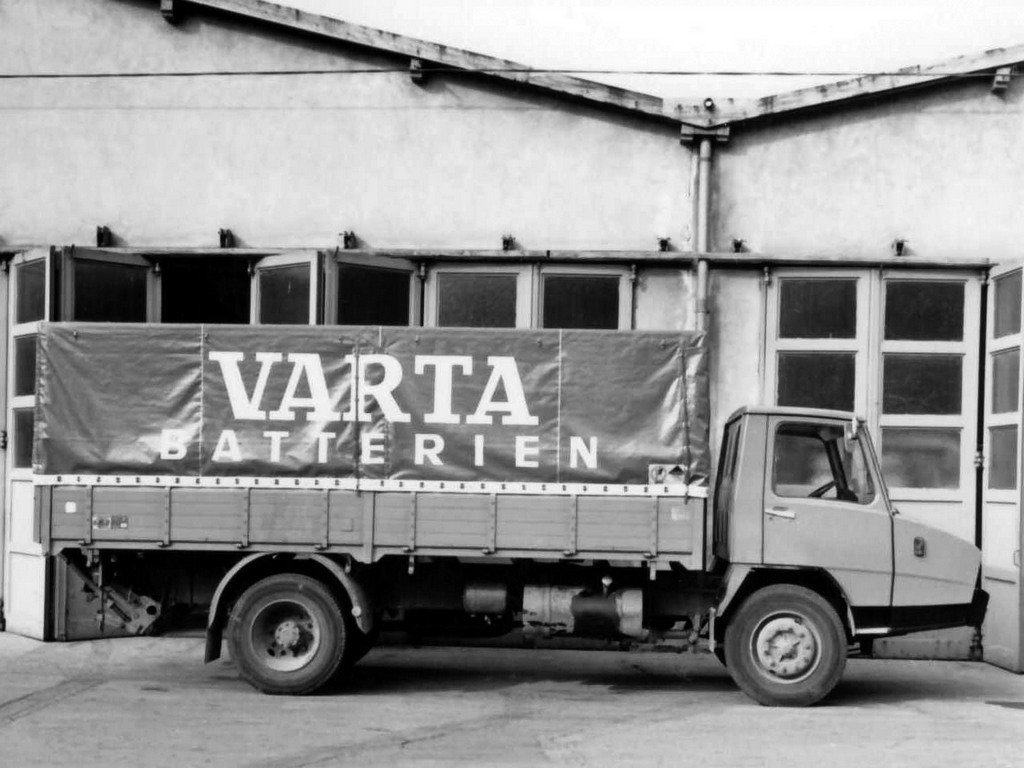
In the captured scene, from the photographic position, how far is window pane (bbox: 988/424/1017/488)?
557 inches

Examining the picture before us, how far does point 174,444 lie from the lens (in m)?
11.6

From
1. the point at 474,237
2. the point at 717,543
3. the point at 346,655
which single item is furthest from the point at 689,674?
the point at 474,237

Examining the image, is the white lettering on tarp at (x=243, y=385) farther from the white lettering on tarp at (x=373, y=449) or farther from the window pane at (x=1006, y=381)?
the window pane at (x=1006, y=381)

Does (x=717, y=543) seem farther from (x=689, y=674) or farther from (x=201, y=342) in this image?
(x=201, y=342)

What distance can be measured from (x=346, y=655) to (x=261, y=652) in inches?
27.0

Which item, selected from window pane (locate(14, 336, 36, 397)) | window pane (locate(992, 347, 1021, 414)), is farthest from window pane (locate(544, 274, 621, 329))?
window pane (locate(14, 336, 36, 397))

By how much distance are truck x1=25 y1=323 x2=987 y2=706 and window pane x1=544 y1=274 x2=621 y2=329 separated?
11.8 ft

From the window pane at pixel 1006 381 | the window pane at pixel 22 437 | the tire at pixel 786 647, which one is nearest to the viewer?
the tire at pixel 786 647

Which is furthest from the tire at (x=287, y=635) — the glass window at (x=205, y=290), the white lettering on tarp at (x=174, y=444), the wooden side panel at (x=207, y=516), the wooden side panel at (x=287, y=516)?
the glass window at (x=205, y=290)

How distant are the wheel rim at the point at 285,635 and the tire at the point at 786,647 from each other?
3338 millimetres

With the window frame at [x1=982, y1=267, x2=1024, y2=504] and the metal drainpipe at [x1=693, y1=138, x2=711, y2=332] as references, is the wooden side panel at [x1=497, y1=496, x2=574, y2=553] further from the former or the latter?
the window frame at [x1=982, y1=267, x2=1024, y2=504]

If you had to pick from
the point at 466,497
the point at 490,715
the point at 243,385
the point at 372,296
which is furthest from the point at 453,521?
the point at 372,296

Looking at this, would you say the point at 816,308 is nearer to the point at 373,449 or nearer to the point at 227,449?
the point at 373,449

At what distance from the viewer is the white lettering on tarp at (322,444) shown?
1149 centimetres
